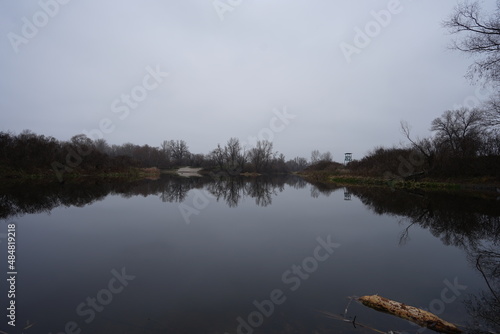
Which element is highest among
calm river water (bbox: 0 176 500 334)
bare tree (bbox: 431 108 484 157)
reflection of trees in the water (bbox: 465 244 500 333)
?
bare tree (bbox: 431 108 484 157)

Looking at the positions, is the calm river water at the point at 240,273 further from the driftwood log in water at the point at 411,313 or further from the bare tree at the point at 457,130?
the bare tree at the point at 457,130

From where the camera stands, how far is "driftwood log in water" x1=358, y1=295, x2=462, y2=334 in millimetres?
2932

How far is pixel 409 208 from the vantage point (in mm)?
11867

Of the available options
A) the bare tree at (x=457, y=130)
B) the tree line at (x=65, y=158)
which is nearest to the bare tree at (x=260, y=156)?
the tree line at (x=65, y=158)

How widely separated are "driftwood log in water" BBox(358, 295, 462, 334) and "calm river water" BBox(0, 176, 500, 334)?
0.37 ft

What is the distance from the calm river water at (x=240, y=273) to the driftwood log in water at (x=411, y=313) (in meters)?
0.11

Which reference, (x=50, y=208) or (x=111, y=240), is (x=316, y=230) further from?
(x=50, y=208)

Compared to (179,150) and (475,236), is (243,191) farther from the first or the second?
(179,150)

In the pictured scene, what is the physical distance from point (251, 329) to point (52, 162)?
32.8 metres

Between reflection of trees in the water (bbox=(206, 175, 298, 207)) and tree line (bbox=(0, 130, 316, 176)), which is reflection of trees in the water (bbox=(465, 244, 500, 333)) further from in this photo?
tree line (bbox=(0, 130, 316, 176))

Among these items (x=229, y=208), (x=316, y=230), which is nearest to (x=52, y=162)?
(x=229, y=208)

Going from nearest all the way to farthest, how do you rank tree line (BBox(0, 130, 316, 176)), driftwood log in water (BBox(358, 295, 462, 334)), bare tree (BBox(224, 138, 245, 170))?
driftwood log in water (BBox(358, 295, 462, 334)) → tree line (BBox(0, 130, 316, 176)) → bare tree (BBox(224, 138, 245, 170))

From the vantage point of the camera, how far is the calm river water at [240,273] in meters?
3.11

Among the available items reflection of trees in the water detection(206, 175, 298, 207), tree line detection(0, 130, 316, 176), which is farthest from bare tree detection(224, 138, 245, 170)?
reflection of trees in the water detection(206, 175, 298, 207)
